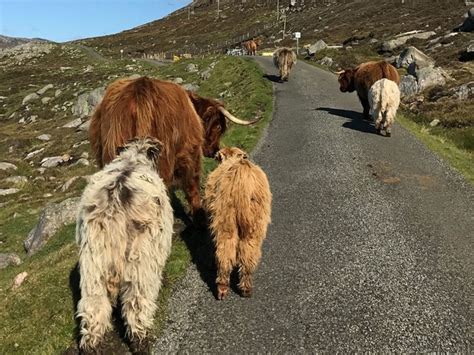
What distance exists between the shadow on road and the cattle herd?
9401 mm

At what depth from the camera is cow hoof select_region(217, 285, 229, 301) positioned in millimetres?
6074

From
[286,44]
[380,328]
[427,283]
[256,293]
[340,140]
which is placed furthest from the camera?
[286,44]

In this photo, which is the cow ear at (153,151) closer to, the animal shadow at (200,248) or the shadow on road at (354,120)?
the animal shadow at (200,248)

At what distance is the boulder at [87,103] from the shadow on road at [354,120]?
2469 centimetres

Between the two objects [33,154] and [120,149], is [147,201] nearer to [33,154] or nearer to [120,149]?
[120,149]

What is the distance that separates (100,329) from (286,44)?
7320 centimetres

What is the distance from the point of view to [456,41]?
45656mm

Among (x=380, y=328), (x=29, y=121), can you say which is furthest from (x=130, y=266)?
(x=29, y=121)

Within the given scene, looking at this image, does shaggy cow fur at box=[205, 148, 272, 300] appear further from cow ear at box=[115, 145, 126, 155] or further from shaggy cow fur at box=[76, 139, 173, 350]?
cow ear at box=[115, 145, 126, 155]

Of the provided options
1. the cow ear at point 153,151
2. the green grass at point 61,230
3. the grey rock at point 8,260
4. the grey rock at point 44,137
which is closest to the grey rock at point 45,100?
the green grass at point 61,230

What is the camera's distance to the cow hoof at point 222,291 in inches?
239

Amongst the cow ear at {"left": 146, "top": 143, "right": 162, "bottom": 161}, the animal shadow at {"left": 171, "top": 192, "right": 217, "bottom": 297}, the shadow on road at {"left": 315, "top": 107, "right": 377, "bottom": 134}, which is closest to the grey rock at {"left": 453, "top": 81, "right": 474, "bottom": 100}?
the shadow on road at {"left": 315, "top": 107, "right": 377, "bottom": 134}

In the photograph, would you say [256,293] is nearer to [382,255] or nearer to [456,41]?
[382,255]

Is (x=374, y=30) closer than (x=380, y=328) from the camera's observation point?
No
